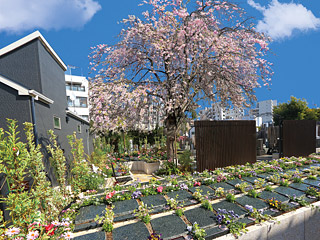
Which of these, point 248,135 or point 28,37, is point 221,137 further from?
point 28,37

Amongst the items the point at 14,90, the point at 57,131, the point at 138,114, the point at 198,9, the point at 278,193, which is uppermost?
the point at 198,9

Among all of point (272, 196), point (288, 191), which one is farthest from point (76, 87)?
point (288, 191)

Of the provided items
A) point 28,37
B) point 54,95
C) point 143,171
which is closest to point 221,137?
point 143,171

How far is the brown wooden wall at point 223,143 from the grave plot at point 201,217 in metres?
2.67

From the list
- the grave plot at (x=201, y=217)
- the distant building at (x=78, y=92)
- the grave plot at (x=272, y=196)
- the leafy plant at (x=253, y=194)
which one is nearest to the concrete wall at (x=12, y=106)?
the grave plot at (x=201, y=217)

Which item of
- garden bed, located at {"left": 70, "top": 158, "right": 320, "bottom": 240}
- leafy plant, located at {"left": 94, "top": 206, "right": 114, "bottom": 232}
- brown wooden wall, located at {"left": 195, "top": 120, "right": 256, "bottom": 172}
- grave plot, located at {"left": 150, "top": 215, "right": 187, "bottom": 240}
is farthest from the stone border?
brown wooden wall, located at {"left": 195, "top": 120, "right": 256, "bottom": 172}

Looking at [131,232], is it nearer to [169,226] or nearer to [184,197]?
[169,226]

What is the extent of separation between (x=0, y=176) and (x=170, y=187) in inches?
157

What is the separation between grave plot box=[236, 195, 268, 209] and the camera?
320 centimetres

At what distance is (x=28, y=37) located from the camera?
4668 millimetres

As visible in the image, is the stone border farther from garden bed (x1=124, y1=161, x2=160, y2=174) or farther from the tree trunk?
garden bed (x1=124, y1=161, x2=160, y2=174)

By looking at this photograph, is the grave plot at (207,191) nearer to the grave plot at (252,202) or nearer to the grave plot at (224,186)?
the grave plot at (224,186)

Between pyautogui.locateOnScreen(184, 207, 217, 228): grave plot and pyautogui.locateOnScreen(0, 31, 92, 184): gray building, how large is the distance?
12.7 feet

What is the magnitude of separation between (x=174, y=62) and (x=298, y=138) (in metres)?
7.21
